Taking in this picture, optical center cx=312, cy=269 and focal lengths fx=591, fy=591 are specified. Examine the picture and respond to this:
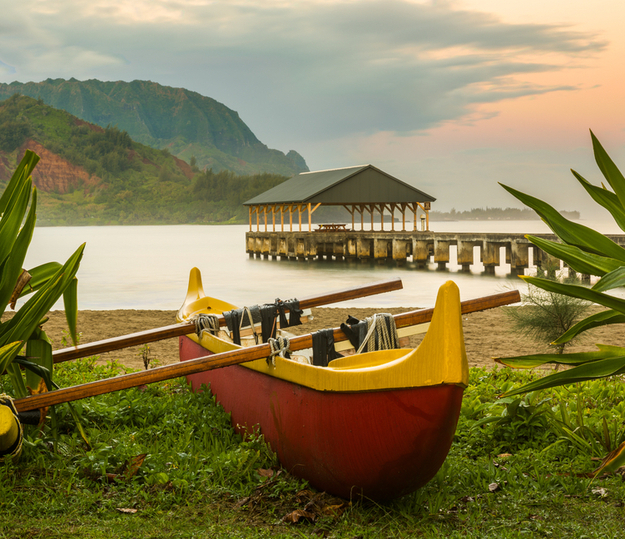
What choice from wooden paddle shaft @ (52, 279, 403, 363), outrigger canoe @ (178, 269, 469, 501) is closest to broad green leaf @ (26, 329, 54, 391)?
wooden paddle shaft @ (52, 279, 403, 363)

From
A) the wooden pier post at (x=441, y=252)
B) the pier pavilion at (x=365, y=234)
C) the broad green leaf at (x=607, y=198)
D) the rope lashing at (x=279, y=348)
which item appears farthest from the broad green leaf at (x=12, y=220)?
the wooden pier post at (x=441, y=252)

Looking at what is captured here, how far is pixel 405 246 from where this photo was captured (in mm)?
31641

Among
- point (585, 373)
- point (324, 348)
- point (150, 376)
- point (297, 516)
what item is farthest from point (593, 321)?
point (150, 376)

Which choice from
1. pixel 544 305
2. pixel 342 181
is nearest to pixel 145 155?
pixel 342 181

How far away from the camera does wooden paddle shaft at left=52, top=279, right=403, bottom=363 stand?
15.9 ft

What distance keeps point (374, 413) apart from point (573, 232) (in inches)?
66.5

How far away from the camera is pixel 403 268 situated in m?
31.3

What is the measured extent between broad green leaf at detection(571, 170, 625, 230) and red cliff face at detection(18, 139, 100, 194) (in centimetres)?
17149

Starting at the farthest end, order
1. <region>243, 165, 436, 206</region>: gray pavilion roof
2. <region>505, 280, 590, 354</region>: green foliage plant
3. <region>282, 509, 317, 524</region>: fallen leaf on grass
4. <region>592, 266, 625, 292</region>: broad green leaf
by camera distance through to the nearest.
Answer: <region>243, 165, 436, 206</region>: gray pavilion roof → <region>505, 280, 590, 354</region>: green foliage plant → <region>282, 509, 317, 524</region>: fallen leaf on grass → <region>592, 266, 625, 292</region>: broad green leaf

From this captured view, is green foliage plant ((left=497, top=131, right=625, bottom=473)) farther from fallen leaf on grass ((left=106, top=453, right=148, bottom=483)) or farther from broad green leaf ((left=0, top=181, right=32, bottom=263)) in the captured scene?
broad green leaf ((left=0, top=181, right=32, bottom=263))

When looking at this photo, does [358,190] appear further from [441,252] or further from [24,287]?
[24,287]

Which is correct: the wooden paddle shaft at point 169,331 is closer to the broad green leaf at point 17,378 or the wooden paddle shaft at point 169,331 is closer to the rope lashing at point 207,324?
the rope lashing at point 207,324

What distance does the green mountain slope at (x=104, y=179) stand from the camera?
152 m

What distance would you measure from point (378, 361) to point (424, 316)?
0.76 meters
